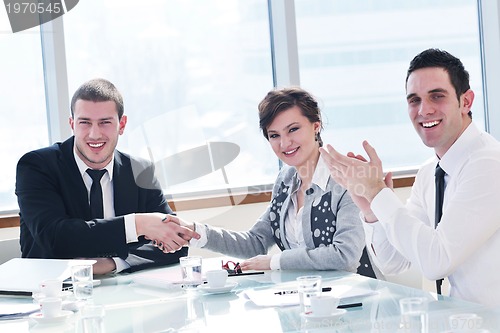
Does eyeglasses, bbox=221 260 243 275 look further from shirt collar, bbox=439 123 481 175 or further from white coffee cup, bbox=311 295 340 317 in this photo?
white coffee cup, bbox=311 295 340 317

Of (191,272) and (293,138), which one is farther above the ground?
(293,138)

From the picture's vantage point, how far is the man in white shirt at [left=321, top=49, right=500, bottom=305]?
2.36 m

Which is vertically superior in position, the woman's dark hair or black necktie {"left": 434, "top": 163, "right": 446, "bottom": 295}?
the woman's dark hair

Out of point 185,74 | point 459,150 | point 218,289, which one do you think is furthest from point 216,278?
point 185,74

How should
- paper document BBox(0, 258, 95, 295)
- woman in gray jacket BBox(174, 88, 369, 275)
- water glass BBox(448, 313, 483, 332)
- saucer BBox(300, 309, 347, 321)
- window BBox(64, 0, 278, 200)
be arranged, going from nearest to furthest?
water glass BBox(448, 313, 483, 332) < saucer BBox(300, 309, 347, 321) < paper document BBox(0, 258, 95, 295) < woman in gray jacket BBox(174, 88, 369, 275) < window BBox(64, 0, 278, 200)

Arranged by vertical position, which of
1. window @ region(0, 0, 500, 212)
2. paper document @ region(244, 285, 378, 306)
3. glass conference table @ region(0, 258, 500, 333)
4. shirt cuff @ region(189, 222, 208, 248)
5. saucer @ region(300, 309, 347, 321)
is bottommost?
glass conference table @ region(0, 258, 500, 333)

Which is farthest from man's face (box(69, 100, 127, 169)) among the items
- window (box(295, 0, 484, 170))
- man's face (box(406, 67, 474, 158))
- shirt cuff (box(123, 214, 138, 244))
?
window (box(295, 0, 484, 170))

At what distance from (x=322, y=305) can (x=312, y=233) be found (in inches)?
46.2

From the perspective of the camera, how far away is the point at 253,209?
15.7ft

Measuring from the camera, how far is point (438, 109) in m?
2.65

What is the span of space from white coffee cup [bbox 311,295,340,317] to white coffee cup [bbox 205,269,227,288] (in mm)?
593

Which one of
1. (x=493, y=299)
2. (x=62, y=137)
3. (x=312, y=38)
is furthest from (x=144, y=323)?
(x=312, y=38)

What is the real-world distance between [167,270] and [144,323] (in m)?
1.00

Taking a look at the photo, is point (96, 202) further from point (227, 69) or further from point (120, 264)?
point (227, 69)
